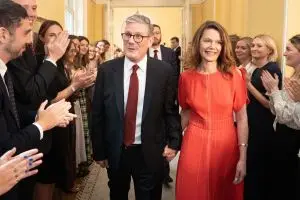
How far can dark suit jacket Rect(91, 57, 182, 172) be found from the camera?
7.37 ft

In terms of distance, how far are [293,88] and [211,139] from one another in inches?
28.9

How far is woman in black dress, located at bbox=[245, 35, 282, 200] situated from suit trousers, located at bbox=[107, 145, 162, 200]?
4.21 ft

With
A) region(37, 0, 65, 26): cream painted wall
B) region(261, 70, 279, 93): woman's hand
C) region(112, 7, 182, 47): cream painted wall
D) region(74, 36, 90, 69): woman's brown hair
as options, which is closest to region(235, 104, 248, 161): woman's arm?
region(261, 70, 279, 93): woman's hand

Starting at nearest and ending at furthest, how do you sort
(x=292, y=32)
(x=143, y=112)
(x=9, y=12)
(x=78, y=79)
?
(x=9, y=12)
(x=143, y=112)
(x=78, y=79)
(x=292, y=32)

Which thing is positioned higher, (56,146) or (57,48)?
(57,48)

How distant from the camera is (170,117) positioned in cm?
234

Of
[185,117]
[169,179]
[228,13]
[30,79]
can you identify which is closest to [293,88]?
[185,117]

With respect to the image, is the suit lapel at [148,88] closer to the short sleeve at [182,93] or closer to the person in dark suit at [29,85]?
the short sleeve at [182,93]

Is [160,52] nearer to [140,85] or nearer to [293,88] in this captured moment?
[293,88]

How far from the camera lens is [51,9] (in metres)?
5.48

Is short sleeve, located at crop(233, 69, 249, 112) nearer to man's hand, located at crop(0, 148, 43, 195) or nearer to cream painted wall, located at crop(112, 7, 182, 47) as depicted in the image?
man's hand, located at crop(0, 148, 43, 195)

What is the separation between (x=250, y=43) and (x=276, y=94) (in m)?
1.16

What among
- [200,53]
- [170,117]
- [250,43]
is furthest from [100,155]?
[250,43]

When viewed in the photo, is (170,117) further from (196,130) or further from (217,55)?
(217,55)
